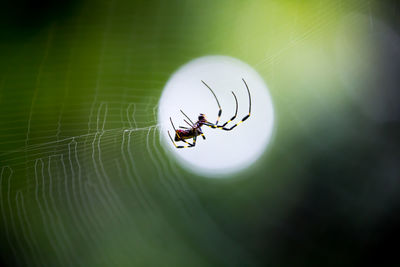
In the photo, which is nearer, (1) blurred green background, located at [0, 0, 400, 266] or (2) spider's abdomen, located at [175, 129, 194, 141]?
(1) blurred green background, located at [0, 0, 400, 266]

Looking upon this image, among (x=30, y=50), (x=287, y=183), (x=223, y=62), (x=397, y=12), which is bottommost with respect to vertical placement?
(x=287, y=183)

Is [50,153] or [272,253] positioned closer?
[50,153]

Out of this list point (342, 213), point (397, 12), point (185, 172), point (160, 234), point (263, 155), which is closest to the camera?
point (397, 12)

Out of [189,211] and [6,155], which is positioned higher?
[6,155]

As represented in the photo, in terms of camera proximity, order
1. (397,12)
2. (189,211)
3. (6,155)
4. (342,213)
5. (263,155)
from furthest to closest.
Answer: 1. (263,155)
2. (342,213)
3. (189,211)
4. (397,12)
5. (6,155)

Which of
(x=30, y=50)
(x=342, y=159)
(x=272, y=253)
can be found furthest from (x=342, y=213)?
(x=30, y=50)

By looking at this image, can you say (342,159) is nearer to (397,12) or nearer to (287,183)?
(287,183)

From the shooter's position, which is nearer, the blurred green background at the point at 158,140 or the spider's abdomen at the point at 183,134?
the blurred green background at the point at 158,140
